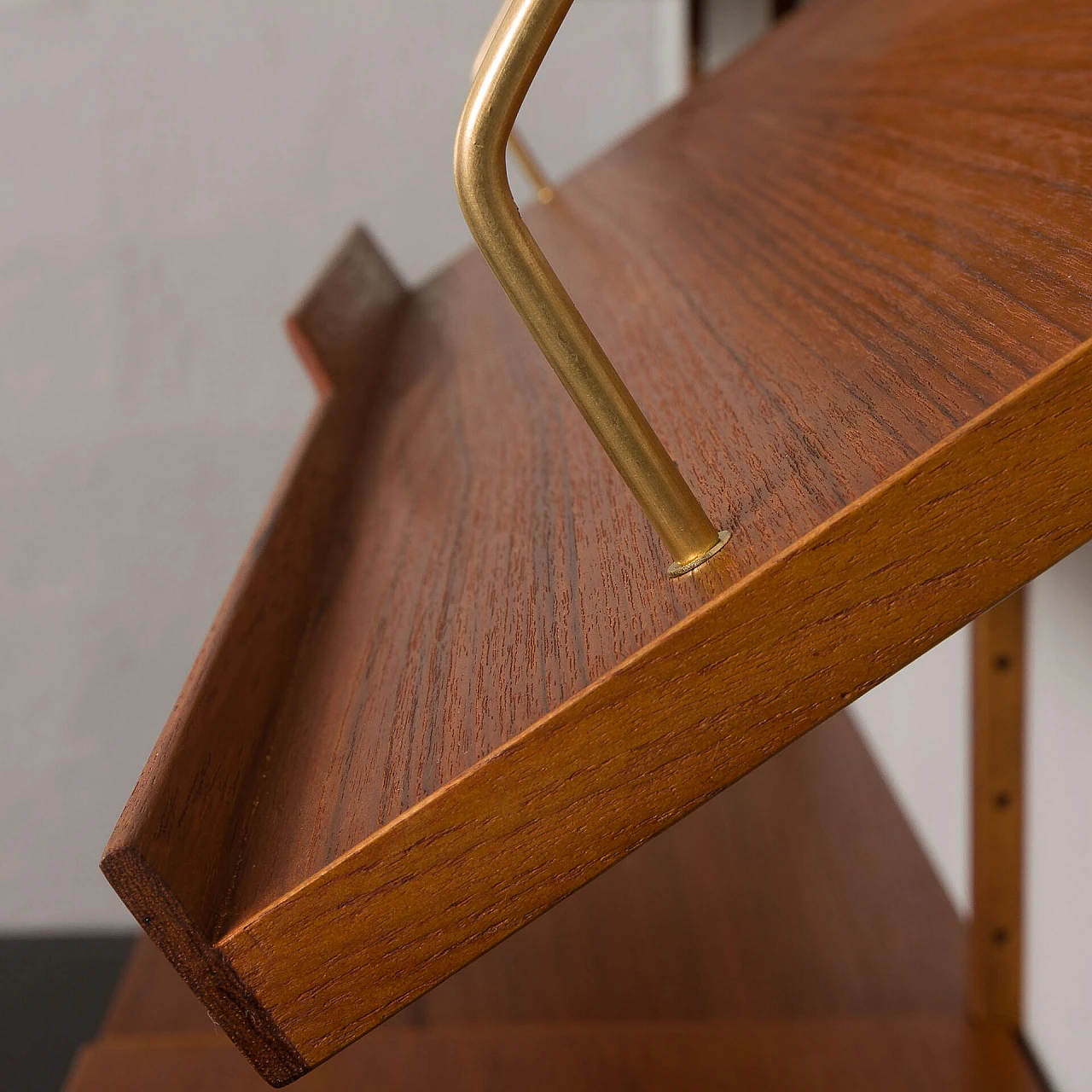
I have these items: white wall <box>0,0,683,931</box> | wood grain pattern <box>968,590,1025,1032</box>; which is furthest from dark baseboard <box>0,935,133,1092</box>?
wood grain pattern <box>968,590,1025,1032</box>

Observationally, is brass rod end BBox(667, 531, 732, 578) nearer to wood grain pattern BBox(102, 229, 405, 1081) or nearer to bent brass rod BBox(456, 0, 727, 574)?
bent brass rod BBox(456, 0, 727, 574)

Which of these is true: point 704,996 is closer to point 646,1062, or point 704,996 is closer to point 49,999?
point 646,1062

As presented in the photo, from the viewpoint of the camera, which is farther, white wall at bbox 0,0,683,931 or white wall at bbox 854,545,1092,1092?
white wall at bbox 0,0,683,931

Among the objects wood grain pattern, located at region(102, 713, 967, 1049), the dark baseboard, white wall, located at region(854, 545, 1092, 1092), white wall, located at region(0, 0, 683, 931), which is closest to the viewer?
white wall, located at region(854, 545, 1092, 1092)

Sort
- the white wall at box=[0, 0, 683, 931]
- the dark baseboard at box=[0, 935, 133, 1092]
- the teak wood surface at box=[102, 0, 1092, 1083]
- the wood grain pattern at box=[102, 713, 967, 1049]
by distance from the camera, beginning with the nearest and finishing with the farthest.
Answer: the teak wood surface at box=[102, 0, 1092, 1083]
the wood grain pattern at box=[102, 713, 967, 1049]
the dark baseboard at box=[0, 935, 133, 1092]
the white wall at box=[0, 0, 683, 931]

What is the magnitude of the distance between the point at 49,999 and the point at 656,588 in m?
1.46

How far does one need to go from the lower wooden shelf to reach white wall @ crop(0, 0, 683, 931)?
0.97 meters

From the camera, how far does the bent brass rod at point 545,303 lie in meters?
0.22

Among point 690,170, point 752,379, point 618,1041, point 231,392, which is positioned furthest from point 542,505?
point 231,392

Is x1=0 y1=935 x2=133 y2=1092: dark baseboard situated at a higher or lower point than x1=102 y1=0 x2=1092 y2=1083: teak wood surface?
lower

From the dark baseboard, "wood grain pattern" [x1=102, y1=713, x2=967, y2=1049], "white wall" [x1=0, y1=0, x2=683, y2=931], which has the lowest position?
the dark baseboard

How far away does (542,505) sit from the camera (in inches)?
12.8

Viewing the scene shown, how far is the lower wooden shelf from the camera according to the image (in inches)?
24.0

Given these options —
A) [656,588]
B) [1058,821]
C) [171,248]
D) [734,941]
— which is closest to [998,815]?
[1058,821]
